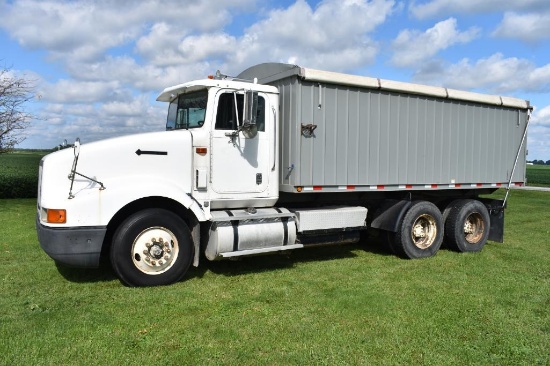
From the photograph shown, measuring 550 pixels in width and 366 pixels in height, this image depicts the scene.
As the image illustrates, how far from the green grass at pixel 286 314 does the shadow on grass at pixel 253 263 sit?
34mm

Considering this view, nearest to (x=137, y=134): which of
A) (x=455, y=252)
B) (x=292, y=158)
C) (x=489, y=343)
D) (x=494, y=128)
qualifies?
(x=292, y=158)

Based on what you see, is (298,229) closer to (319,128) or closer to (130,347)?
(319,128)

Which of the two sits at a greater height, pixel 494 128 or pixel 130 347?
pixel 494 128

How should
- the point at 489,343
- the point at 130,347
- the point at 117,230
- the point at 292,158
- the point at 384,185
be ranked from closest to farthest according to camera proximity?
1. the point at 130,347
2. the point at 489,343
3. the point at 117,230
4. the point at 292,158
5. the point at 384,185

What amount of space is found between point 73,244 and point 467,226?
294 inches

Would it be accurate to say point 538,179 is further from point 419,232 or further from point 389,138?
point 389,138

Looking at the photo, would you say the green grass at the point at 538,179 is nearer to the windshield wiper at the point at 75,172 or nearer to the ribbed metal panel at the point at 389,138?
the ribbed metal panel at the point at 389,138

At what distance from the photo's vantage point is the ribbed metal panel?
7.46m

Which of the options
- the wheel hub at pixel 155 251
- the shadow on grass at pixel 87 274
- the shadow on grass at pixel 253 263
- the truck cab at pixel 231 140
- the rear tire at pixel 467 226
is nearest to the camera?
the wheel hub at pixel 155 251

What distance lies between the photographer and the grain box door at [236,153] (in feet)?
22.8

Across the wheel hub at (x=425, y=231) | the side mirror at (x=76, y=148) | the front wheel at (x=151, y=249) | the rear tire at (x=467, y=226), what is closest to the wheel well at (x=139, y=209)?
the front wheel at (x=151, y=249)

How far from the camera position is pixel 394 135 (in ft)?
27.8

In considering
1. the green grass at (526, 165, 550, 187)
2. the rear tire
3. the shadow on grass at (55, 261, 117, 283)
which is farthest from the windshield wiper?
the green grass at (526, 165, 550, 187)

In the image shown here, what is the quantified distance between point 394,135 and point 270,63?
2531 mm
